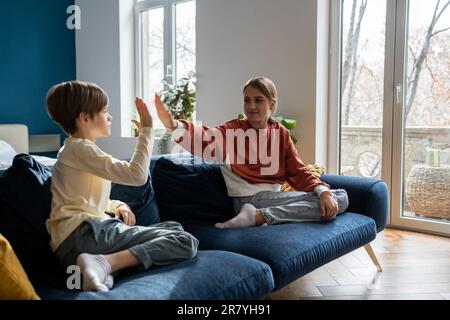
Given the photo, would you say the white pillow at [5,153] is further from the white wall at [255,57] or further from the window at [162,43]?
the window at [162,43]

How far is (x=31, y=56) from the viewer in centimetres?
463

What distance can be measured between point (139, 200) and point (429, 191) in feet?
7.19

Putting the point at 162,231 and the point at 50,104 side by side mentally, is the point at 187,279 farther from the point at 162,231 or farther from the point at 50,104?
the point at 50,104

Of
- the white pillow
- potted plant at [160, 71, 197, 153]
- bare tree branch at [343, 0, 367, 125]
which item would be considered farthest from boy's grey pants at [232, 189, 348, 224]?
the white pillow

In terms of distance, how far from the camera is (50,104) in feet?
4.61

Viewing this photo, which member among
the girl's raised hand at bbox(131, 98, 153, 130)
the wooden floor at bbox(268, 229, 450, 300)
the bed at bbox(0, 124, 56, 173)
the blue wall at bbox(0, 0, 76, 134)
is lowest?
the wooden floor at bbox(268, 229, 450, 300)

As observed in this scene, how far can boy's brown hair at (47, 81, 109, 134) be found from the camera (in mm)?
1392

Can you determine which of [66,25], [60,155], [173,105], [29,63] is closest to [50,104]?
[60,155]

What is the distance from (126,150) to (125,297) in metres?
3.69

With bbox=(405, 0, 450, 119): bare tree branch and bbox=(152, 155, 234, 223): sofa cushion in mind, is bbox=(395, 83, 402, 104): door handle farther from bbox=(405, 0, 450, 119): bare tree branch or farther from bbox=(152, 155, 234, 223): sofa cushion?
bbox=(152, 155, 234, 223): sofa cushion

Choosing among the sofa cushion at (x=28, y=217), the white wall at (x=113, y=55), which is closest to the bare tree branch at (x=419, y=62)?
the sofa cushion at (x=28, y=217)

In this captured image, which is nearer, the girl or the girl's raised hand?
the girl's raised hand

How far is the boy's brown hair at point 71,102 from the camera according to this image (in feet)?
4.57

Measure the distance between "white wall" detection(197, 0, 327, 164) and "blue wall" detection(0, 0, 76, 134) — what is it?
1784 mm
